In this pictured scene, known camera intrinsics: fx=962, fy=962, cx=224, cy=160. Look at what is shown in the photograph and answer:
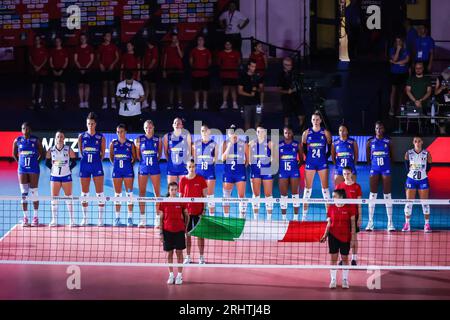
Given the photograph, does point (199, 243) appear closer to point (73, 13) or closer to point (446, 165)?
point (446, 165)

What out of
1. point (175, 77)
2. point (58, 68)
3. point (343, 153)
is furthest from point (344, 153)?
point (58, 68)

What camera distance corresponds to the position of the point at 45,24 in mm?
29984

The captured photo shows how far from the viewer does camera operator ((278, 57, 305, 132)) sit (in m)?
23.6

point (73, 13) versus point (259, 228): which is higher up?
point (73, 13)

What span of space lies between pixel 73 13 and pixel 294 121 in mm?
8495

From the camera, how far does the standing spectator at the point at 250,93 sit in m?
23.9

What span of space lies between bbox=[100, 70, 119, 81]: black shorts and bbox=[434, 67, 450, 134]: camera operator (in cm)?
880

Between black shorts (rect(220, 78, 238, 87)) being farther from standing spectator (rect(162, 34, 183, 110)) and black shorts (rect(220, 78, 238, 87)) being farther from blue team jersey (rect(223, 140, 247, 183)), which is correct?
blue team jersey (rect(223, 140, 247, 183))

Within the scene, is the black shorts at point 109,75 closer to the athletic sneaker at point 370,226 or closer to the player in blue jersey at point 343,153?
the player in blue jersey at point 343,153

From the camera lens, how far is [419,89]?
78.9 feet

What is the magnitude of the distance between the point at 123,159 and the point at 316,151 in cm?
381

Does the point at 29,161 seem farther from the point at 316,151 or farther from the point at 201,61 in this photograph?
the point at 201,61

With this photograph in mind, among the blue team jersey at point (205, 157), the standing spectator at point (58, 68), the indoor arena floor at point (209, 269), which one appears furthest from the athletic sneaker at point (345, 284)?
the standing spectator at point (58, 68)
